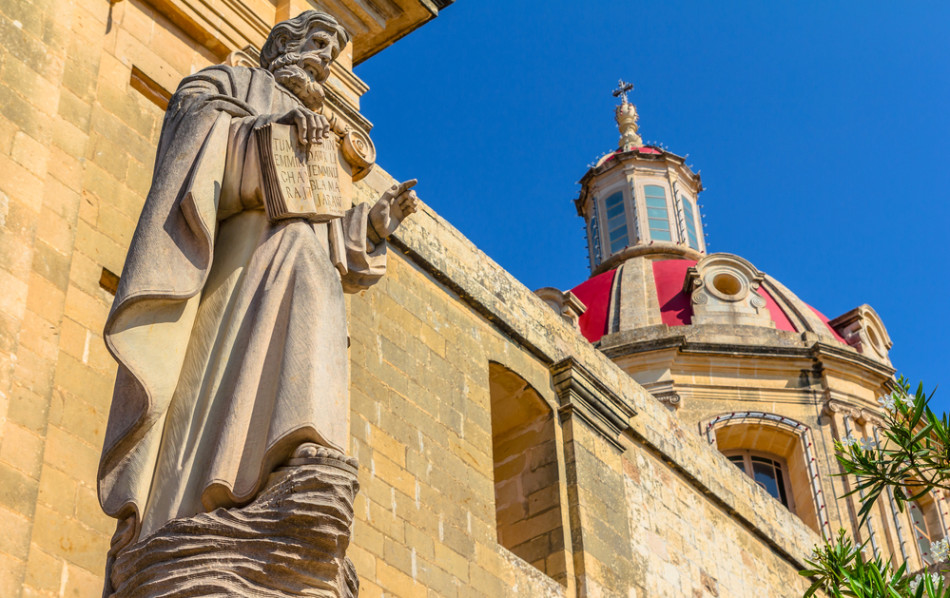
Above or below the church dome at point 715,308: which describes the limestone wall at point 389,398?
below

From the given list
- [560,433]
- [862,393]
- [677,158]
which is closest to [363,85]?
[560,433]

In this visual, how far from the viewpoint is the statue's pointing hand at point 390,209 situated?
4.34 meters

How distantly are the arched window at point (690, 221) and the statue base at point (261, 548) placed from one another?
81.8 feet

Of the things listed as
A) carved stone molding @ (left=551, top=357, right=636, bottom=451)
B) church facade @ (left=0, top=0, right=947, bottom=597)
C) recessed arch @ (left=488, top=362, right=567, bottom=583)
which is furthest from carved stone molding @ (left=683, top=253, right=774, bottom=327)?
recessed arch @ (left=488, top=362, right=567, bottom=583)

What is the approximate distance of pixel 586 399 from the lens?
10977 mm

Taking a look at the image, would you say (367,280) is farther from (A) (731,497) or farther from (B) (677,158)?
(B) (677,158)

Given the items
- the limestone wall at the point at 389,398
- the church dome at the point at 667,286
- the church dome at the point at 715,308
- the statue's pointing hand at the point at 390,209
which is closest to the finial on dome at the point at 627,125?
the church dome at the point at 667,286

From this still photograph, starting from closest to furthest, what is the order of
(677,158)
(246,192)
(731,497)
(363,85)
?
(246,192) < (363,85) < (731,497) < (677,158)

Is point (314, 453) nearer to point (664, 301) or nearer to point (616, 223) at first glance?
point (664, 301)

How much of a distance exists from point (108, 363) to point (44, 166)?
0.87 metres

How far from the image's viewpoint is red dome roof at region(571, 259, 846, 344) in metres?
23.4

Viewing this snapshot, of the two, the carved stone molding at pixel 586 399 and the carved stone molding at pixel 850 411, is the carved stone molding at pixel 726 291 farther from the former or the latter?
the carved stone molding at pixel 586 399

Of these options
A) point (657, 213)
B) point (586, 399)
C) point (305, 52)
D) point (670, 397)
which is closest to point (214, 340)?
point (305, 52)

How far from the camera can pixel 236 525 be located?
3.10m
